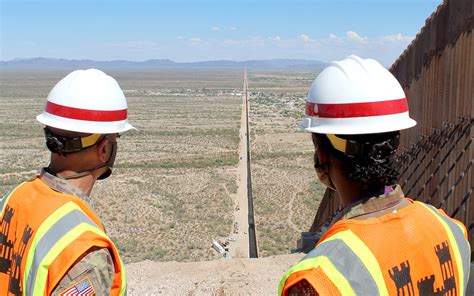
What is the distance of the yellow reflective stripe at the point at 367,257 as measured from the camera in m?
2.13

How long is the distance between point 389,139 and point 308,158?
32.0 m

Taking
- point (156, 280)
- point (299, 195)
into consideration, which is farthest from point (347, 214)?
point (299, 195)

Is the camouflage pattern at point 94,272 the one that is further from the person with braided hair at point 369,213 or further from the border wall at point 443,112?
the border wall at point 443,112

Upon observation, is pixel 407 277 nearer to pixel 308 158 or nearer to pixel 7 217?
pixel 7 217

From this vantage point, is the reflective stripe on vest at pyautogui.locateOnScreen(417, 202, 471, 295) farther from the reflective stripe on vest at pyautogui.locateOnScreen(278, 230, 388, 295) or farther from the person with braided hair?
the reflective stripe on vest at pyautogui.locateOnScreen(278, 230, 388, 295)

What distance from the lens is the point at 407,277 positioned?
221 centimetres

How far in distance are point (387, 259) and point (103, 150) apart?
1.75 m

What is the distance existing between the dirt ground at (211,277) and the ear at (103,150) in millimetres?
4778

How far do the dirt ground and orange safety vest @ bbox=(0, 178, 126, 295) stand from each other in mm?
5061

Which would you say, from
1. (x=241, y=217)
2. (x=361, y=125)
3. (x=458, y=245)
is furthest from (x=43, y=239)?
(x=241, y=217)

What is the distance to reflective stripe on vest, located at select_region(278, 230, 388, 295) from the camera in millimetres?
2066

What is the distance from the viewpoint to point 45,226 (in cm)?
269

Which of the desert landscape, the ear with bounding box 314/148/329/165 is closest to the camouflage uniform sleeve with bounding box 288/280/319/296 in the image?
the ear with bounding box 314/148/329/165

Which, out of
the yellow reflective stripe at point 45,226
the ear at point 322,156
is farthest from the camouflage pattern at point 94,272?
the ear at point 322,156
